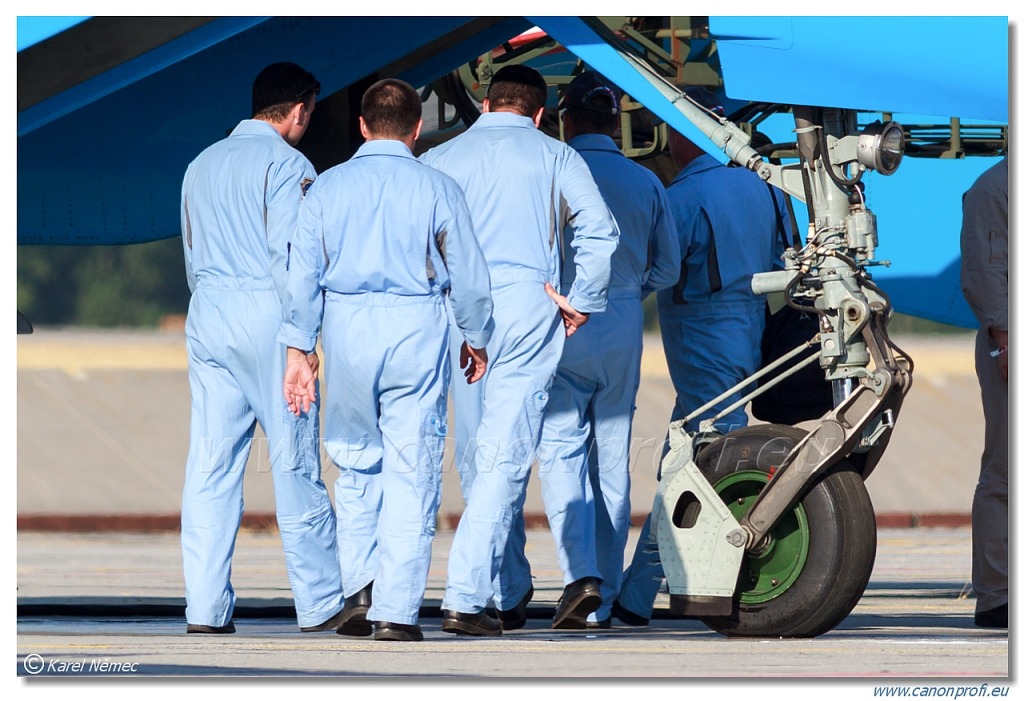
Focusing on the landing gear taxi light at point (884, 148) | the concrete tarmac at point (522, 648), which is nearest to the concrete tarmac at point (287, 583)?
the concrete tarmac at point (522, 648)

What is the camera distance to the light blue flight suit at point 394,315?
5445 mm

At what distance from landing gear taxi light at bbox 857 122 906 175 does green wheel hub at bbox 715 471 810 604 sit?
1.11 m

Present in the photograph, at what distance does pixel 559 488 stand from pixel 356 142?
2043 mm

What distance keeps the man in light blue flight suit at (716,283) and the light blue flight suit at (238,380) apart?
1.81m

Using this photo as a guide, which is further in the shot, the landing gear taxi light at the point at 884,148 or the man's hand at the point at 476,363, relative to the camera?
the landing gear taxi light at the point at 884,148

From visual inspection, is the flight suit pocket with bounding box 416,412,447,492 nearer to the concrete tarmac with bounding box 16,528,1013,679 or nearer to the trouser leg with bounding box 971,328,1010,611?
the concrete tarmac with bounding box 16,528,1013,679

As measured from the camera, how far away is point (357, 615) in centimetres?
574

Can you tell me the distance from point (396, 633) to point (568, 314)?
3.96ft

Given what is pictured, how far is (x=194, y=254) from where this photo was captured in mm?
5961

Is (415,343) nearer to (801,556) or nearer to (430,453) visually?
(430,453)

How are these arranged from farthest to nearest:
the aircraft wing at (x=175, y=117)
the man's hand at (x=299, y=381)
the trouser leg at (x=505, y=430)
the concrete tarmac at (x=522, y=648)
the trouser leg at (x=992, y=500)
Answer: the aircraft wing at (x=175, y=117) < the trouser leg at (x=992, y=500) < the trouser leg at (x=505, y=430) < the man's hand at (x=299, y=381) < the concrete tarmac at (x=522, y=648)

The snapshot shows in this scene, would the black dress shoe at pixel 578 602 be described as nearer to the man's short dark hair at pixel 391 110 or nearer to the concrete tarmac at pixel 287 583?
the concrete tarmac at pixel 287 583

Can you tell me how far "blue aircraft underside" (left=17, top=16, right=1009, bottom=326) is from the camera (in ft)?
18.0
